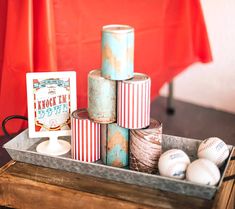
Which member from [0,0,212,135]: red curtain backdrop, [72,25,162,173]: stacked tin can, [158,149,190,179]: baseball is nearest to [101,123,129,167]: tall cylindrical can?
[72,25,162,173]: stacked tin can

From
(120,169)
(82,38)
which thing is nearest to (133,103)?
(120,169)

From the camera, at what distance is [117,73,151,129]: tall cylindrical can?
99 cm

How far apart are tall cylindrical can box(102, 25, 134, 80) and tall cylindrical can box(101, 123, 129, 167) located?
13 centimetres

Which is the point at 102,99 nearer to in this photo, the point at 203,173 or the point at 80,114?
the point at 80,114

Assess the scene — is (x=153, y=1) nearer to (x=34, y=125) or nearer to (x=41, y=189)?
(x=34, y=125)

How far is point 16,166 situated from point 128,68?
1.23ft

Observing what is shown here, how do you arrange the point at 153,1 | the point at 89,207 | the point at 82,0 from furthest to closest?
the point at 153,1
the point at 82,0
the point at 89,207

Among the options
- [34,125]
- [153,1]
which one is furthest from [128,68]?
[153,1]

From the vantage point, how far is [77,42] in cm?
149

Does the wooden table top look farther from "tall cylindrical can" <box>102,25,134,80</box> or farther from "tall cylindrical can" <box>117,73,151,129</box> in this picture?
"tall cylindrical can" <box>102,25,134,80</box>

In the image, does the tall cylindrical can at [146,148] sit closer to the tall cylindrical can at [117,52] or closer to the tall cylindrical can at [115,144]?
the tall cylindrical can at [115,144]

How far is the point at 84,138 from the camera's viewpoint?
105 centimetres

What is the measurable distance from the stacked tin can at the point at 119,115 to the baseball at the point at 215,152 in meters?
0.11

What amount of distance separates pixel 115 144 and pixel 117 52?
23 centimetres
